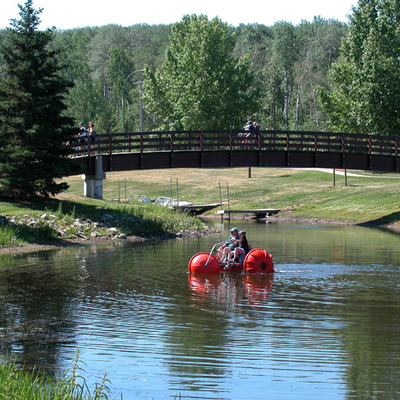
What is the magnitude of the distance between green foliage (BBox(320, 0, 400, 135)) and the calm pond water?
36248mm

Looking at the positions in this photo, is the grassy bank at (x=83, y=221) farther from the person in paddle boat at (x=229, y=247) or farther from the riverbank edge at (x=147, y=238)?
the person in paddle boat at (x=229, y=247)

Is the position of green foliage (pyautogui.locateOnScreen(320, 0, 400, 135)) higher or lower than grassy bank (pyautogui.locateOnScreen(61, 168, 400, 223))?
higher

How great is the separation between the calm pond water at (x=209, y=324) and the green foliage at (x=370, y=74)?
36.2m

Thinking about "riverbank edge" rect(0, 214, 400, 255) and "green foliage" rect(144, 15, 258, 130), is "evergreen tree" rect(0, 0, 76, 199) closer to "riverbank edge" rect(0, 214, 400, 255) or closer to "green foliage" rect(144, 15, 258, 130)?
"riverbank edge" rect(0, 214, 400, 255)

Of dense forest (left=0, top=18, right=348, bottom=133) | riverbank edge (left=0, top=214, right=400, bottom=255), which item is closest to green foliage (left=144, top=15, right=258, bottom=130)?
dense forest (left=0, top=18, right=348, bottom=133)

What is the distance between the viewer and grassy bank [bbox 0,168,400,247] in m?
33.8

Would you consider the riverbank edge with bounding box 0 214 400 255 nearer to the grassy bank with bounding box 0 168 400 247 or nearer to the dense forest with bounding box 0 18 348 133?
the grassy bank with bounding box 0 168 400 247

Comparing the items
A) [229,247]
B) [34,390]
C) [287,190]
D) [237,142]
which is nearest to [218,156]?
[237,142]

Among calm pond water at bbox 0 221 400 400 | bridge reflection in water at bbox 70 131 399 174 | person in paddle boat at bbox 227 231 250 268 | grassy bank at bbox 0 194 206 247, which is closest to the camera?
calm pond water at bbox 0 221 400 400

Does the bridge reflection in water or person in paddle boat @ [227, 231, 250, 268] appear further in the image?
the bridge reflection in water

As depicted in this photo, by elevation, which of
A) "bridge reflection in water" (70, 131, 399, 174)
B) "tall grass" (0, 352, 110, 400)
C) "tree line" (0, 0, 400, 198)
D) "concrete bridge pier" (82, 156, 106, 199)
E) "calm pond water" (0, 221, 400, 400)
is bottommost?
"calm pond water" (0, 221, 400, 400)

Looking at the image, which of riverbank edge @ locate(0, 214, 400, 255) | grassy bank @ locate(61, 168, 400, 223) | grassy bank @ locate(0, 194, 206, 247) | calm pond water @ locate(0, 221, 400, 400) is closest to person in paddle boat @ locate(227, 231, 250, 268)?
calm pond water @ locate(0, 221, 400, 400)

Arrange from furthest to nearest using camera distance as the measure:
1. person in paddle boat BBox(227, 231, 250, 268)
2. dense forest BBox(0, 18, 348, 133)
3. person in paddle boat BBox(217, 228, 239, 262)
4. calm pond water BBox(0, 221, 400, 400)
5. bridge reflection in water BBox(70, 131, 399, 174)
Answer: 1. dense forest BBox(0, 18, 348, 133)
2. bridge reflection in water BBox(70, 131, 399, 174)
3. person in paddle boat BBox(217, 228, 239, 262)
4. person in paddle boat BBox(227, 231, 250, 268)
5. calm pond water BBox(0, 221, 400, 400)

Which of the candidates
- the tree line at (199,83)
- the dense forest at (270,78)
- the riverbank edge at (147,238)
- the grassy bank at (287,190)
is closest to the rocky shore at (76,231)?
the riverbank edge at (147,238)
